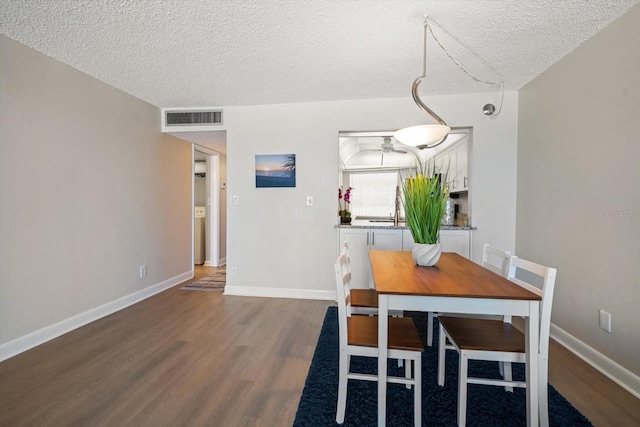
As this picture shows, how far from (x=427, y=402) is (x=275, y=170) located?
2730mm

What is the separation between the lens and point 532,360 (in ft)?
4.08

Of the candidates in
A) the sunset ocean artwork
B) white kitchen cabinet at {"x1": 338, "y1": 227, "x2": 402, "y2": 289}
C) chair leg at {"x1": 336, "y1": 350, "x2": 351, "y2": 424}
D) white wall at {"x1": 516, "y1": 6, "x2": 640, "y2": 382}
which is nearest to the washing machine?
the sunset ocean artwork

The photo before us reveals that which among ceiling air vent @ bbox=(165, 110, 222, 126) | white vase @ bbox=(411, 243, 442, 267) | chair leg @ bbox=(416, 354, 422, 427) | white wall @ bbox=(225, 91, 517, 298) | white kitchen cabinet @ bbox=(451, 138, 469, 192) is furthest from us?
ceiling air vent @ bbox=(165, 110, 222, 126)

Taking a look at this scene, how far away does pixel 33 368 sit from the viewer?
6.19 ft

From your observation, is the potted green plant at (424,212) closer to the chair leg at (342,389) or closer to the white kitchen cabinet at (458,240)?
the chair leg at (342,389)

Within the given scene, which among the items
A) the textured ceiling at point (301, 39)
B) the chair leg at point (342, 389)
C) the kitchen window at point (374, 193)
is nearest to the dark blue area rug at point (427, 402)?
the chair leg at point (342, 389)

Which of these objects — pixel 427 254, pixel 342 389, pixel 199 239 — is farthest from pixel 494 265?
pixel 199 239

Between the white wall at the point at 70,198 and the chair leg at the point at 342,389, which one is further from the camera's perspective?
the white wall at the point at 70,198

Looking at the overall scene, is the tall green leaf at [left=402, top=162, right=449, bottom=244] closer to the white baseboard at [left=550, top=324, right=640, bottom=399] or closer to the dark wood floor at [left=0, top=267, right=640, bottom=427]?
the dark wood floor at [left=0, top=267, right=640, bottom=427]

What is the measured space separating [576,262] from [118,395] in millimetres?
3339

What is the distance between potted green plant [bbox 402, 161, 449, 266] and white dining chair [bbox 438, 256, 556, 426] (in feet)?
1.40

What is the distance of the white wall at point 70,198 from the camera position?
6.79ft

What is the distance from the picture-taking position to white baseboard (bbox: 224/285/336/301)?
3312 mm

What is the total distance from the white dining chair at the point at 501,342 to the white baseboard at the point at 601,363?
2.72ft
